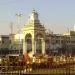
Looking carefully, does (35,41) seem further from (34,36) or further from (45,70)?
(45,70)

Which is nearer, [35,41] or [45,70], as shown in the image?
[45,70]

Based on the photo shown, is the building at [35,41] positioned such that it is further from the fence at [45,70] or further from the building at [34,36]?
the fence at [45,70]

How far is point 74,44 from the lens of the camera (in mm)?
112938

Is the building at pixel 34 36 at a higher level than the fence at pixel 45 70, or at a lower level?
higher

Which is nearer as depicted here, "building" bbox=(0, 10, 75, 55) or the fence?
the fence

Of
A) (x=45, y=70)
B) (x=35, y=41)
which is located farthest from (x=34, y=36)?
(x=45, y=70)

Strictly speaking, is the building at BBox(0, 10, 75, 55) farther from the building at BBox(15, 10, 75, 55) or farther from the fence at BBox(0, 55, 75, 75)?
the fence at BBox(0, 55, 75, 75)

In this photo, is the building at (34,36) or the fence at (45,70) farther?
the building at (34,36)

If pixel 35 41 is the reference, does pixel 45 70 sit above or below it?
below

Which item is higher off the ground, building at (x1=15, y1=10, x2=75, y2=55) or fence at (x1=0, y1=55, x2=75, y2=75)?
building at (x1=15, y1=10, x2=75, y2=55)

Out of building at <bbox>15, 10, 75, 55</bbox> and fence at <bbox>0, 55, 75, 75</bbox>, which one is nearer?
fence at <bbox>0, 55, 75, 75</bbox>

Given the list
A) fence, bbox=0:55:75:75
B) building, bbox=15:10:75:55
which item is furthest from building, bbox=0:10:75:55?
fence, bbox=0:55:75:75

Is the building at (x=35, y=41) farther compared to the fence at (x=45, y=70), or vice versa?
the building at (x=35, y=41)

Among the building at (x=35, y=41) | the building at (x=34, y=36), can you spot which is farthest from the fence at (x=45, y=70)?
the building at (x=34, y=36)
